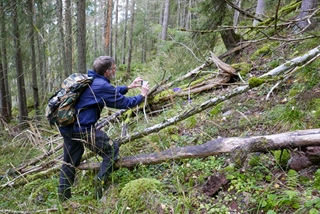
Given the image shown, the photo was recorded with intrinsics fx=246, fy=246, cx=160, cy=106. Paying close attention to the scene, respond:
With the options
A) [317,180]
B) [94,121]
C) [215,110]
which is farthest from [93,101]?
[317,180]

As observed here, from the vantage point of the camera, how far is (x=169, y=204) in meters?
2.50

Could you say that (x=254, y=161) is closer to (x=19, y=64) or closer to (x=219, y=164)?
(x=219, y=164)

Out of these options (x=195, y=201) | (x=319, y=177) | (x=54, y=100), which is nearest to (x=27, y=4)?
(x=54, y=100)

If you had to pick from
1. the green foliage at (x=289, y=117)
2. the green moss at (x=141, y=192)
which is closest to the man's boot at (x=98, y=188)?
the green moss at (x=141, y=192)

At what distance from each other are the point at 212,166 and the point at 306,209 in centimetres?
119

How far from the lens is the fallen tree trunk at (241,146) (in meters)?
2.41

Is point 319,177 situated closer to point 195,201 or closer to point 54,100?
point 195,201

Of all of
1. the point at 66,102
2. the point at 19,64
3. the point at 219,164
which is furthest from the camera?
the point at 19,64

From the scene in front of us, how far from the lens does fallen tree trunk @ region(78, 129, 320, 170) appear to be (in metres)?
2.41

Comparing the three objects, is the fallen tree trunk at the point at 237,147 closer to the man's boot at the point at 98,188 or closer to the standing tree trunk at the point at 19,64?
the man's boot at the point at 98,188

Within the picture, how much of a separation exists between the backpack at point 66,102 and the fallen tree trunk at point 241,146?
93 centimetres

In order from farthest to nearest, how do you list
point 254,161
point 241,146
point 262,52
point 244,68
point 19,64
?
point 19,64
point 262,52
point 244,68
point 254,161
point 241,146

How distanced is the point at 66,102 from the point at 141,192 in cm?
145

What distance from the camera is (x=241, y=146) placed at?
103 inches
